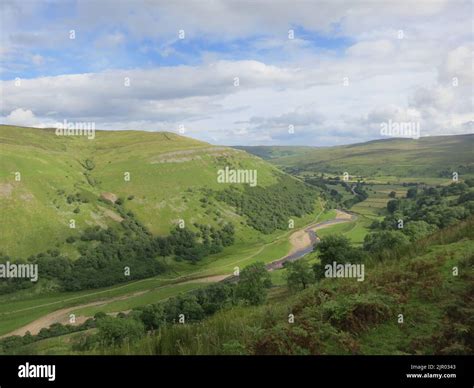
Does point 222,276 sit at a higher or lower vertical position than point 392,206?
lower

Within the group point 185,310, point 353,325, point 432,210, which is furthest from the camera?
point 432,210

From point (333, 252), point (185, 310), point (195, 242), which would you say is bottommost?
point (185, 310)

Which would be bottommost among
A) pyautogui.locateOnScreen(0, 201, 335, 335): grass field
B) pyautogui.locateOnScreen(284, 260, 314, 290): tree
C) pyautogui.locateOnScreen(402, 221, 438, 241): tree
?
pyautogui.locateOnScreen(0, 201, 335, 335): grass field

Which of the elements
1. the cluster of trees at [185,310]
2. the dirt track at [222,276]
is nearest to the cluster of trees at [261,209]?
the dirt track at [222,276]

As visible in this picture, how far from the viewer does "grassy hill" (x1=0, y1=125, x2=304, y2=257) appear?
12388 cm

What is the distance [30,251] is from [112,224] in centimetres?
3062

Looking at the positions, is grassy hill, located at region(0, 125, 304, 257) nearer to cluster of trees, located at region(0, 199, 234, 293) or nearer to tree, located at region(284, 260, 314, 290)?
cluster of trees, located at region(0, 199, 234, 293)

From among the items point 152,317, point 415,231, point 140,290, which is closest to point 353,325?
point 152,317

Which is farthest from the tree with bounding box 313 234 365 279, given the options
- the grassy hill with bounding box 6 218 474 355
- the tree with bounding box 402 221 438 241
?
the grassy hill with bounding box 6 218 474 355

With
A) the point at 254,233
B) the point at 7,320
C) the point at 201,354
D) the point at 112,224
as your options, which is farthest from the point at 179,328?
the point at 254,233

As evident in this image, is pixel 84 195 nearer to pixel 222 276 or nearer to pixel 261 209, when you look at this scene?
pixel 222 276

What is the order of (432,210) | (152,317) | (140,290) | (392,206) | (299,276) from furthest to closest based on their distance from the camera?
(392,206)
(432,210)
(140,290)
(152,317)
(299,276)

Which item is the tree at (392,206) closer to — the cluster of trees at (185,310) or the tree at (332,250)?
the cluster of trees at (185,310)

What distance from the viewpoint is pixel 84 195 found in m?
147
